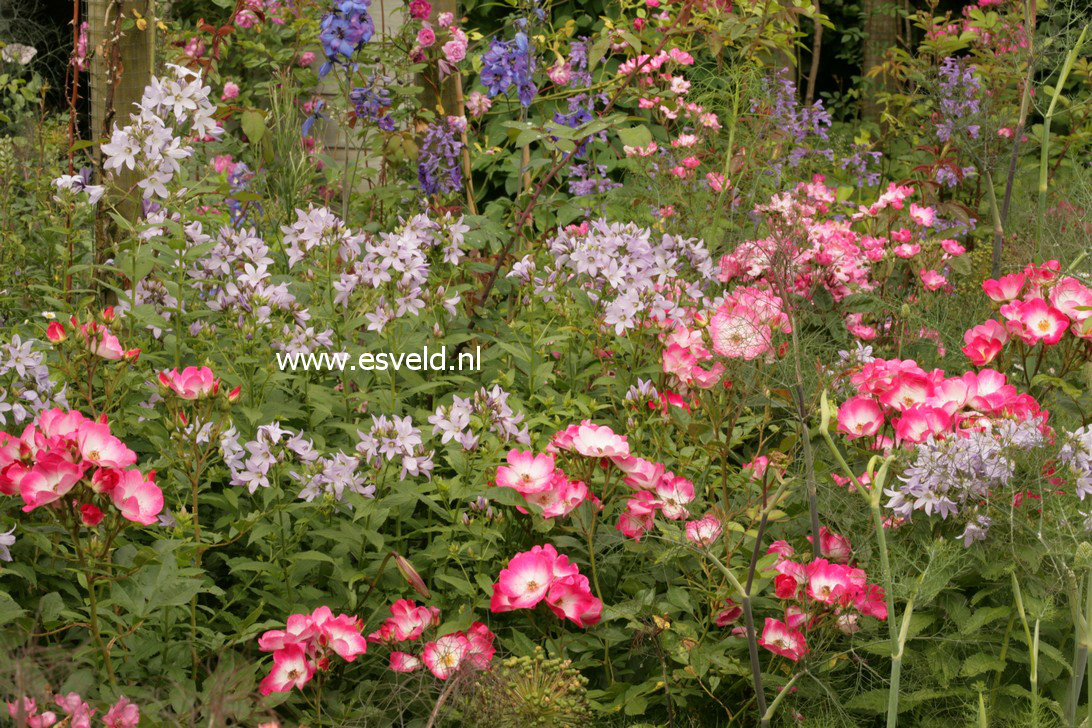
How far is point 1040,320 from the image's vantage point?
2.33 metres

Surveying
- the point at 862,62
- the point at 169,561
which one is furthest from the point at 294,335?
the point at 862,62

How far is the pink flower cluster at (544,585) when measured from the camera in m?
2.15

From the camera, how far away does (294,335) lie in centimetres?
262

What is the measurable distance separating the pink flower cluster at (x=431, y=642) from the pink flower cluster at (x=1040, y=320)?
1176mm

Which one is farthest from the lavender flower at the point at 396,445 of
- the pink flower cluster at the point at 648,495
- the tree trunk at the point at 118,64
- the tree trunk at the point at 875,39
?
the tree trunk at the point at 875,39

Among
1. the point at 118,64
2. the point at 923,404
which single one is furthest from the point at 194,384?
the point at 118,64

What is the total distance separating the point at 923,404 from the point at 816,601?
0.44 metres

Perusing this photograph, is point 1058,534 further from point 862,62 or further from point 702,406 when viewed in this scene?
point 862,62

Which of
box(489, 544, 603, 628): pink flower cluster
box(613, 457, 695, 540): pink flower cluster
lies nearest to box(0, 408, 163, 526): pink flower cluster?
box(489, 544, 603, 628): pink flower cluster

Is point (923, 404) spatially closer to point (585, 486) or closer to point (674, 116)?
point (585, 486)

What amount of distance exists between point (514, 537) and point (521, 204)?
1676 millimetres

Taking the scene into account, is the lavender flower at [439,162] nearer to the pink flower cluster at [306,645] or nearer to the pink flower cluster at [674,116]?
the pink flower cluster at [674,116]

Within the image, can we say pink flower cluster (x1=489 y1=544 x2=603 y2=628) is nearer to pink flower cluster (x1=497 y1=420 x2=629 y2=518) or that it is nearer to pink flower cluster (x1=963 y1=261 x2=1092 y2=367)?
pink flower cluster (x1=497 y1=420 x2=629 y2=518)

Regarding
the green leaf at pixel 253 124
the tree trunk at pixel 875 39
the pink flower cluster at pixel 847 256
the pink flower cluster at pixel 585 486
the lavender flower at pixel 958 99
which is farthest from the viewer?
the tree trunk at pixel 875 39
